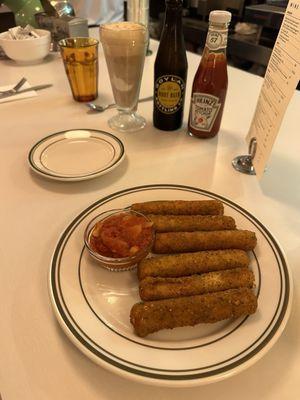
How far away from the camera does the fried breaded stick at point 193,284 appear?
45 cm

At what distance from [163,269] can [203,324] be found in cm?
9

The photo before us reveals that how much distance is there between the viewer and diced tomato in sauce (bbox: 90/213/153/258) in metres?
0.52

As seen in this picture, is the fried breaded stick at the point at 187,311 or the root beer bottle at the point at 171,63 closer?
the fried breaded stick at the point at 187,311

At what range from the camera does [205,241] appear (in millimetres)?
532

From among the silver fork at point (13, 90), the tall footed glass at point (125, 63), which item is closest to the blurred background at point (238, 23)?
the silver fork at point (13, 90)

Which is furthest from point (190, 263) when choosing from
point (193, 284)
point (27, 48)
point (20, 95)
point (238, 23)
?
point (238, 23)

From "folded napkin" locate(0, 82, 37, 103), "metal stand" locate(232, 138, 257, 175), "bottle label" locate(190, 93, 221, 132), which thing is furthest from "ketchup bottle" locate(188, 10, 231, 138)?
"folded napkin" locate(0, 82, 37, 103)

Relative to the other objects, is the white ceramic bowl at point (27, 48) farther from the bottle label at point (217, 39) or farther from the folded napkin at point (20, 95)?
the bottle label at point (217, 39)

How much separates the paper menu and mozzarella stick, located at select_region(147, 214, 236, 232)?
169 millimetres

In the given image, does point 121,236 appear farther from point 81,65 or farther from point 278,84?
point 81,65

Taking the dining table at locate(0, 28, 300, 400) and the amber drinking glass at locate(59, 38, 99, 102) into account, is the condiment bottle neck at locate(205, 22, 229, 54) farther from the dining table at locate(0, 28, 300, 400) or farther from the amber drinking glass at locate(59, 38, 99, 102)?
the amber drinking glass at locate(59, 38, 99, 102)

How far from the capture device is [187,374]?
374mm

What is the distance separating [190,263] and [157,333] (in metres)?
0.11

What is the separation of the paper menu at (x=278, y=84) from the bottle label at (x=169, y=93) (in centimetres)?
19
